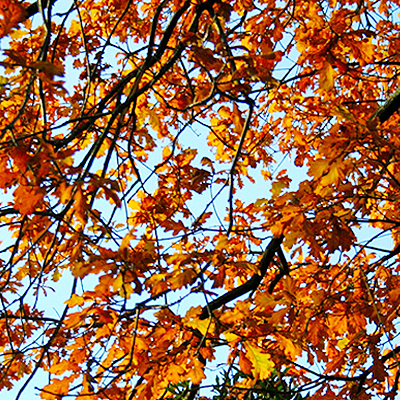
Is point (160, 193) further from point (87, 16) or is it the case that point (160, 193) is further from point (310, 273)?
point (87, 16)

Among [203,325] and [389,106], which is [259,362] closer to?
[203,325]

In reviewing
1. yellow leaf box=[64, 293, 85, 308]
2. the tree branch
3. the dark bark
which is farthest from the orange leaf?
the dark bark

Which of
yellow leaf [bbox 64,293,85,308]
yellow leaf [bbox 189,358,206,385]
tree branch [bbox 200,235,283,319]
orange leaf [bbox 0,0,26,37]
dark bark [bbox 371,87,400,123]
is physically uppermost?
dark bark [bbox 371,87,400,123]

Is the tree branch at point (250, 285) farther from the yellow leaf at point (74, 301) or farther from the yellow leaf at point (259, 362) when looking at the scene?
the yellow leaf at point (74, 301)

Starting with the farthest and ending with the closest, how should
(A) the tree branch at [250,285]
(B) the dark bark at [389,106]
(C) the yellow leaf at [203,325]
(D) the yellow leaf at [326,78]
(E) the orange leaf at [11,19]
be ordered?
(A) the tree branch at [250,285]
(B) the dark bark at [389,106]
(D) the yellow leaf at [326,78]
(C) the yellow leaf at [203,325]
(E) the orange leaf at [11,19]

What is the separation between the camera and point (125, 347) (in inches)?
121

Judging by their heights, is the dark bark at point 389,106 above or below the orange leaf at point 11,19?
above

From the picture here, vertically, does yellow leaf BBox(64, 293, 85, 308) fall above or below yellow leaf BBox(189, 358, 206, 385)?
above

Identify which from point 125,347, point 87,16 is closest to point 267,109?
point 87,16

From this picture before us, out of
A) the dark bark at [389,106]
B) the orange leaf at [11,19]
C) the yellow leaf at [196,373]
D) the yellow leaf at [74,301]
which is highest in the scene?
the dark bark at [389,106]

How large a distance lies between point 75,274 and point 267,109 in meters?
4.20

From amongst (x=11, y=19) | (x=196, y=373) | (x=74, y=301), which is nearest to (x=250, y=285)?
Answer: (x=196, y=373)

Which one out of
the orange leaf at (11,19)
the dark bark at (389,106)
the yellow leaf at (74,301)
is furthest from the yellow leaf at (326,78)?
the yellow leaf at (74,301)

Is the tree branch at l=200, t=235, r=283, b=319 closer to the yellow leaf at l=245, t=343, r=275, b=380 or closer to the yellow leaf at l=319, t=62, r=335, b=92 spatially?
the yellow leaf at l=245, t=343, r=275, b=380
